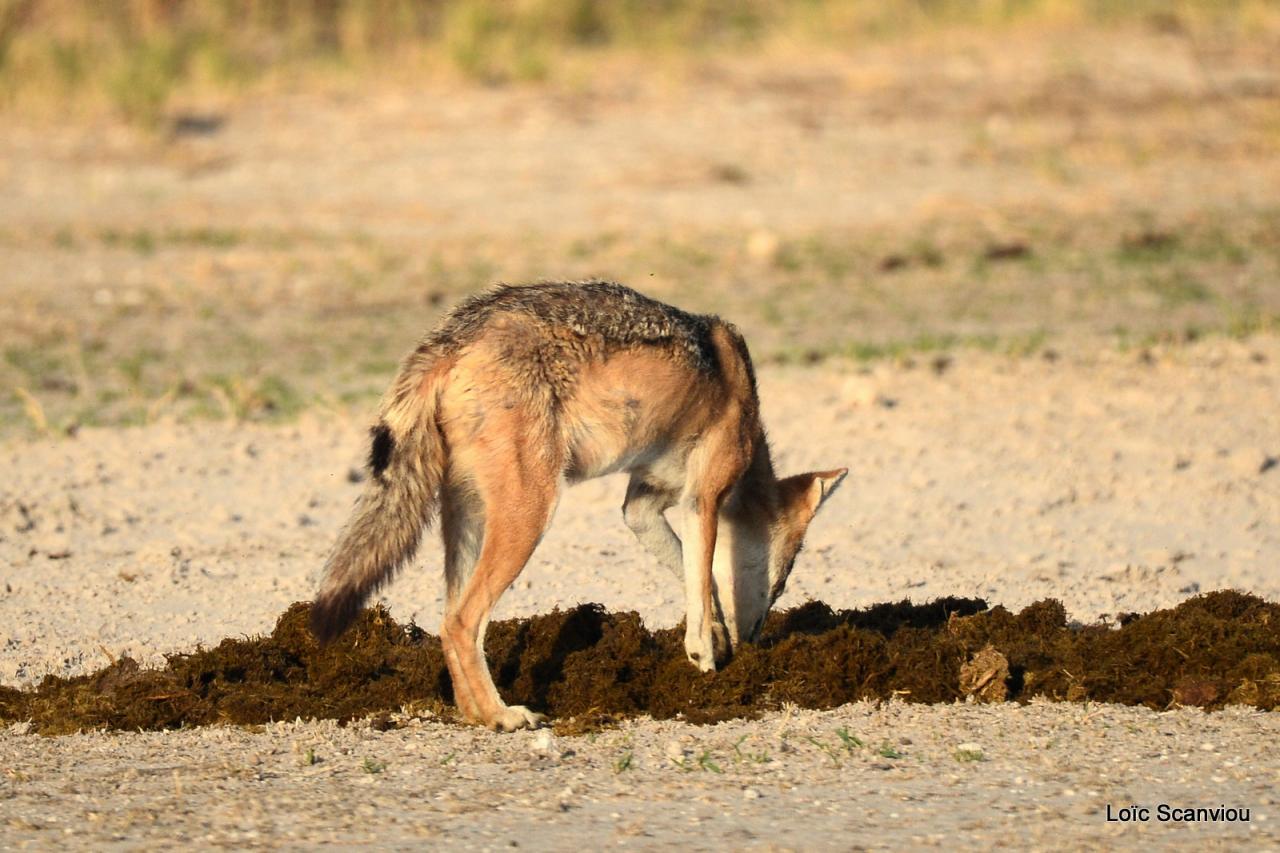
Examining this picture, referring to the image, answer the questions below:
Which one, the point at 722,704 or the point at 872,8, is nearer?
the point at 722,704

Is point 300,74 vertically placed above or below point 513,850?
above

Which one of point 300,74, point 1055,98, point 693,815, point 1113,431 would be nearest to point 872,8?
point 1055,98

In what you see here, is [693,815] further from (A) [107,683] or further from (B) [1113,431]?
(B) [1113,431]

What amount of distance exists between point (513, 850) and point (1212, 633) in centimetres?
280

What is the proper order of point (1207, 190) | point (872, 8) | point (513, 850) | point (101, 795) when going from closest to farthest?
point (513, 850) → point (101, 795) → point (1207, 190) → point (872, 8)

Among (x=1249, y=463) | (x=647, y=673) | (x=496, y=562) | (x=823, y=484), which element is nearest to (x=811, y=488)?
(x=823, y=484)

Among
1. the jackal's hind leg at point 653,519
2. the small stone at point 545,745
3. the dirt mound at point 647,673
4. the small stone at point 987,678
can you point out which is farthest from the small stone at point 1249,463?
the small stone at point 545,745

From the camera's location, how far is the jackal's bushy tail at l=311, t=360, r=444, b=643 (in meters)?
5.48

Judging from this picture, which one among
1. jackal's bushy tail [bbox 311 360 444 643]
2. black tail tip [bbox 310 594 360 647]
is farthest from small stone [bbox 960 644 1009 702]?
black tail tip [bbox 310 594 360 647]

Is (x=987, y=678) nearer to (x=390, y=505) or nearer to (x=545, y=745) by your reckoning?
(x=545, y=745)

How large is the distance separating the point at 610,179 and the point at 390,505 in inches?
440

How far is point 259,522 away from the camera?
830 cm

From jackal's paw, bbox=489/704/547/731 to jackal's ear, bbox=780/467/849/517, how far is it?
1.48m

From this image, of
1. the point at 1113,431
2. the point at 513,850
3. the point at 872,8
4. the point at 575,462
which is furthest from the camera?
the point at 872,8
